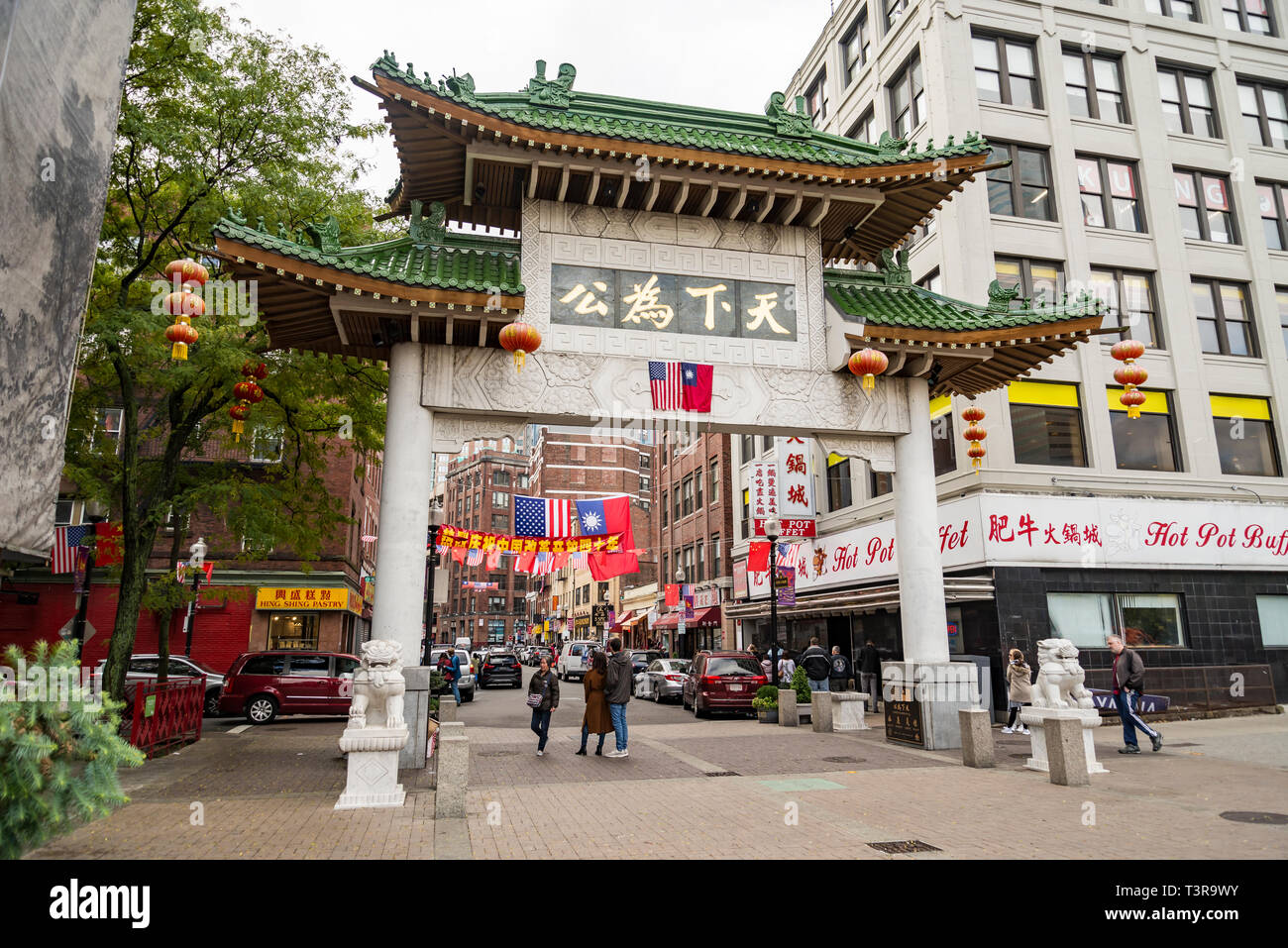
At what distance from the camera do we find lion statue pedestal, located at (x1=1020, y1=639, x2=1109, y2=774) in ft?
36.9

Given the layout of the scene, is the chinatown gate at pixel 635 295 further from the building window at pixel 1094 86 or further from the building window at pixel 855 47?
the building window at pixel 855 47

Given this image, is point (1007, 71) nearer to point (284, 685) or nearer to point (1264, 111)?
point (1264, 111)

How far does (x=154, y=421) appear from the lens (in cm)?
1697

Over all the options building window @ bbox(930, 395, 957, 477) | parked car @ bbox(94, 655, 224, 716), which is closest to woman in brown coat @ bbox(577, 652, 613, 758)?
building window @ bbox(930, 395, 957, 477)

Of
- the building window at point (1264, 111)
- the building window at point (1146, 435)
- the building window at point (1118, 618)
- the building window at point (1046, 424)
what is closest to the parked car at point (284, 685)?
Result: the building window at point (1118, 618)

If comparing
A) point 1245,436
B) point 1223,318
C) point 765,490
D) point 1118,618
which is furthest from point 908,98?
point 1118,618

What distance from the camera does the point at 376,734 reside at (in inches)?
360

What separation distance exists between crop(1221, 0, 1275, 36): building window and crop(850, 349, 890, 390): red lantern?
884 inches

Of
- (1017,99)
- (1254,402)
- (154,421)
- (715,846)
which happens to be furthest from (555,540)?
(1254,402)

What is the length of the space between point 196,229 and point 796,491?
19.6 m

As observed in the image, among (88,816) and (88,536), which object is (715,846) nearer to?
(88,816)

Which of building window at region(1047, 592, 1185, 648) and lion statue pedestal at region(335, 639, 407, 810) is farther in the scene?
building window at region(1047, 592, 1185, 648)

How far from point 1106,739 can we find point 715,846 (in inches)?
462

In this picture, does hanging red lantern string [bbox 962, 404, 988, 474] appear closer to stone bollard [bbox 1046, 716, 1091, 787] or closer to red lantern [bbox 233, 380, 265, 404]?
stone bollard [bbox 1046, 716, 1091, 787]
